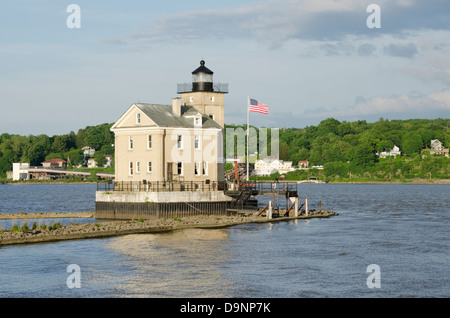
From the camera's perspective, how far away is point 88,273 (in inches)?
1316

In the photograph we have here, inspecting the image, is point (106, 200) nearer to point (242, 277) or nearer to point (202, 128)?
point (202, 128)

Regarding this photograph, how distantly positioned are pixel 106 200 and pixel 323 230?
18782mm

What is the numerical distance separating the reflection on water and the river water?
5 cm

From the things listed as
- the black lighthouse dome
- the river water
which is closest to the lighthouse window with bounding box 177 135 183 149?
the black lighthouse dome

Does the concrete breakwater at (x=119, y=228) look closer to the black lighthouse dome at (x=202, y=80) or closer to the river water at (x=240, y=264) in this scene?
the river water at (x=240, y=264)

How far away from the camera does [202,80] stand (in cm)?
6341

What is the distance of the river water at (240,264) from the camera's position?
29703 millimetres

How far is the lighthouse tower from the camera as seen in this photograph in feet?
208

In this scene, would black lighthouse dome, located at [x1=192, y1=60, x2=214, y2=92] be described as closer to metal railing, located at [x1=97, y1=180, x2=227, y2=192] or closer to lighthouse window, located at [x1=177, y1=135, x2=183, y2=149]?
lighthouse window, located at [x1=177, y1=135, x2=183, y2=149]

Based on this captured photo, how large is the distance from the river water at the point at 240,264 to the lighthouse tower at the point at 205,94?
15257mm

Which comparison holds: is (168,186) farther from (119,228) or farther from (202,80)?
(202,80)

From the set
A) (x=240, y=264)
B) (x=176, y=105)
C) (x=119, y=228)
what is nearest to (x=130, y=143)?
(x=176, y=105)

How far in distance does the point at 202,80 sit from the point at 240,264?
30.3 m
